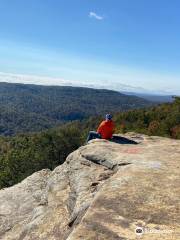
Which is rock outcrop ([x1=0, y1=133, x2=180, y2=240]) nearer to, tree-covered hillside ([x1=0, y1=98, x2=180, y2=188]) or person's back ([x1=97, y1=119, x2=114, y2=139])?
person's back ([x1=97, y1=119, x2=114, y2=139])

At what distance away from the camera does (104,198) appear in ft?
41.9

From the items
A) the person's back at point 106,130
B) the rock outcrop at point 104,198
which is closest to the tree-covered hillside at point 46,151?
the person's back at point 106,130

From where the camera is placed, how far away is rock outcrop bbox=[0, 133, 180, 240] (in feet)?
35.8

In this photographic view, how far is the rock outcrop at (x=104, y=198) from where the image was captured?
35.8 ft

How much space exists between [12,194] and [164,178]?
478 inches

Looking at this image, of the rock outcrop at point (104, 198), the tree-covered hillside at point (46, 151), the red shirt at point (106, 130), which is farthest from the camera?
the tree-covered hillside at point (46, 151)

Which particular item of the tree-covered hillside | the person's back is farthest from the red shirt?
the tree-covered hillside

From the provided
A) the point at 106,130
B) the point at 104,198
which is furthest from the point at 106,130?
the point at 104,198

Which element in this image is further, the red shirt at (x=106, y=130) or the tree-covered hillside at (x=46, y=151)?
the tree-covered hillside at (x=46, y=151)

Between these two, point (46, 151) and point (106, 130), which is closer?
point (106, 130)

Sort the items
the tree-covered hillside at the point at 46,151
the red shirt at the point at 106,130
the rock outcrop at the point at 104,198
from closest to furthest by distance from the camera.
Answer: the rock outcrop at the point at 104,198
the red shirt at the point at 106,130
the tree-covered hillside at the point at 46,151

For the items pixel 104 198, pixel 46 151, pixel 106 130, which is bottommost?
pixel 46 151

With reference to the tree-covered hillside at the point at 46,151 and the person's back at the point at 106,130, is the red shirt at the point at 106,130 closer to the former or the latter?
the person's back at the point at 106,130

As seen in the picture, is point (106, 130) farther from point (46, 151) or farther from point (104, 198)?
point (46, 151)
